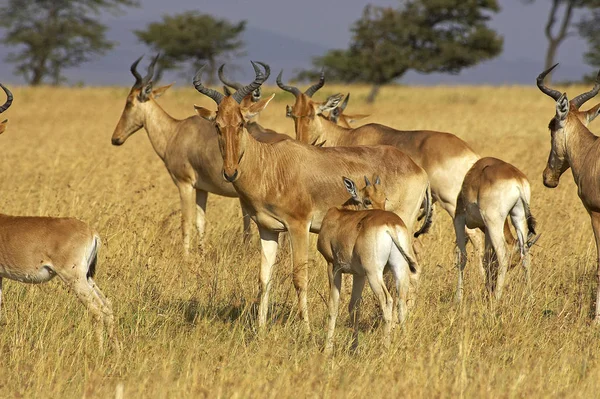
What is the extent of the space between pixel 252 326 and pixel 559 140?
368 centimetres

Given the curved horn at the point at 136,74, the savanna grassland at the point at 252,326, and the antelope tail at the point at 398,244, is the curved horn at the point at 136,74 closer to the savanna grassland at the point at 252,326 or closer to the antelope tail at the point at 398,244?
the savanna grassland at the point at 252,326

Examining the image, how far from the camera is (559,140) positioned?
8.66m

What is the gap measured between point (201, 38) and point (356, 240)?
48207mm

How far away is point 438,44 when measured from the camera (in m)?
43.5

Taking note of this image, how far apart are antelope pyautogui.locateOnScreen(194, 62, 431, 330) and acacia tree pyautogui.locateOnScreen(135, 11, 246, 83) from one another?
45.5 m

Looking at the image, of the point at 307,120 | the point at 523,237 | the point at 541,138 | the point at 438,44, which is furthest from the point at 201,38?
the point at 523,237

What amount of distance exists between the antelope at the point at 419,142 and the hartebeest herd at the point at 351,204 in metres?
0.02

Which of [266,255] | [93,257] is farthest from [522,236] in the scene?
[93,257]

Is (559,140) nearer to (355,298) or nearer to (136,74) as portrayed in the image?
(355,298)

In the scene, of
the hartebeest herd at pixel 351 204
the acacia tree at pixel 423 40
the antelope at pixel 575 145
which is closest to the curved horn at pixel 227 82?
the hartebeest herd at pixel 351 204

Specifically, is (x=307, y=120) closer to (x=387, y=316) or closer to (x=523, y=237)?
(x=523, y=237)

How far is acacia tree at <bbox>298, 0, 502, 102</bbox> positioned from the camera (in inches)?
1615

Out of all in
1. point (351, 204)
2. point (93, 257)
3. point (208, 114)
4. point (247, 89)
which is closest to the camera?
point (93, 257)

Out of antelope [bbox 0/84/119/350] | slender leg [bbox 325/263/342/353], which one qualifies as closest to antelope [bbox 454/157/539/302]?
slender leg [bbox 325/263/342/353]
